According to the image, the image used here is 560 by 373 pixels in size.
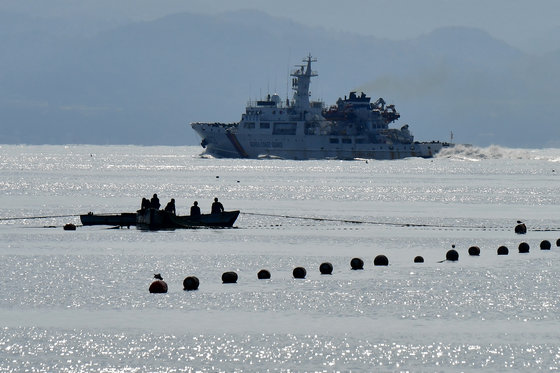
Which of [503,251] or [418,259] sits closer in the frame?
[418,259]

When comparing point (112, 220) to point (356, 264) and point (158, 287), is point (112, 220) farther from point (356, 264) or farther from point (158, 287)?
point (158, 287)

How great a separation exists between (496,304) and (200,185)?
111 meters

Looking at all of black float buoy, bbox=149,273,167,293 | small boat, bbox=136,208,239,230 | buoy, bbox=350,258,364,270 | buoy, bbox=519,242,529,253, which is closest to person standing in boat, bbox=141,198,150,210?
small boat, bbox=136,208,239,230

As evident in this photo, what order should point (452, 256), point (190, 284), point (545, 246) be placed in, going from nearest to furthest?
1. point (190, 284)
2. point (452, 256)
3. point (545, 246)

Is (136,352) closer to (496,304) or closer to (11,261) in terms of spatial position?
(496,304)

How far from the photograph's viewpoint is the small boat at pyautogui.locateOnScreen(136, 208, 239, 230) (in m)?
64.6

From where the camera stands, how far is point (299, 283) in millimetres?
42719

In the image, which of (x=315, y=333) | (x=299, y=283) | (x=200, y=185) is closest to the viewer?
(x=315, y=333)

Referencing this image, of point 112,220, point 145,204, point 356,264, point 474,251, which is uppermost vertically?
point 145,204

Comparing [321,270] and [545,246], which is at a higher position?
[545,246]

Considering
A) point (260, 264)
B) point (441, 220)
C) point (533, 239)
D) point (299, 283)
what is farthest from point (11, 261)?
point (441, 220)

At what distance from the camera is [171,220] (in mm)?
65188

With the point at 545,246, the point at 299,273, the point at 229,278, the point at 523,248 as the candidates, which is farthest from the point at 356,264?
the point at 545,246

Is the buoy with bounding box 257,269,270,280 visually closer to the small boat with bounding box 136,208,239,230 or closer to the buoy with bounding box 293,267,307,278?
the buoy with bounding box 293,267,307,278
